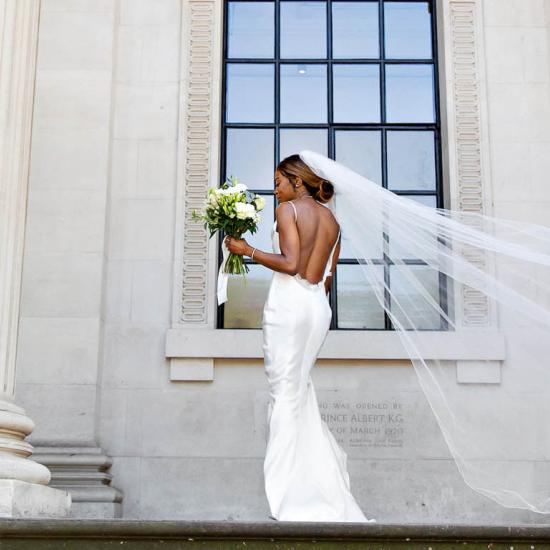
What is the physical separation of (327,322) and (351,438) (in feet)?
8.75

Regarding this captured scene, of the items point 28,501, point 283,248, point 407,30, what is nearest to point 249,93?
point 407,30

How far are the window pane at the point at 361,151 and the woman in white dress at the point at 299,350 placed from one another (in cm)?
349

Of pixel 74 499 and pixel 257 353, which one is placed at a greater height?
pixel 257 353

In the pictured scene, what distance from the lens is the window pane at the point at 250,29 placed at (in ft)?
39.7

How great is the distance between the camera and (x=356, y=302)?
1146 cm

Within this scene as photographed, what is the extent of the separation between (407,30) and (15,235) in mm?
6145

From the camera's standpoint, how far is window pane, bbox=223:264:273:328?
11.3 meters

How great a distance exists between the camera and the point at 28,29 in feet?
26.7

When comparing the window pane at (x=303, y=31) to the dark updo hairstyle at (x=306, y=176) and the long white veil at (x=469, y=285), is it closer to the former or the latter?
the long white veil at (x=469, y=285)

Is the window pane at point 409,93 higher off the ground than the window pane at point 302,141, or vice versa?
the window pane at point 409,93

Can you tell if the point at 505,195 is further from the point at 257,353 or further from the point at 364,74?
the point at 257,353

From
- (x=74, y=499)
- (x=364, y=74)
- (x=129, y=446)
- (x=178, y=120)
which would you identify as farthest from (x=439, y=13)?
(x=74, y=499)


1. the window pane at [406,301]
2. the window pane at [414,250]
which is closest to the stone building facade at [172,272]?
the window pane at [406,301]

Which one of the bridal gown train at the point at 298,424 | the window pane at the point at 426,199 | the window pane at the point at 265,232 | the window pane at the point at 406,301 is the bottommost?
the bridal gown train at the point at 298,424
